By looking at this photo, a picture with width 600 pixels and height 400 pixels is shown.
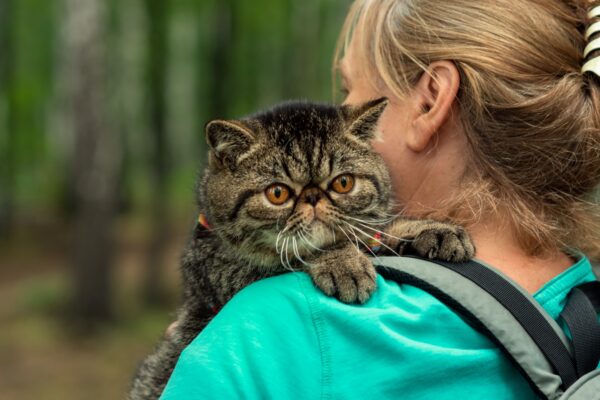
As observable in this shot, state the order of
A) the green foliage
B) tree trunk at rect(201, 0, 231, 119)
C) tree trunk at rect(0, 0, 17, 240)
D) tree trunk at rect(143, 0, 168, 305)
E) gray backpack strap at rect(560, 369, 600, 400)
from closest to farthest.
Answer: gray backpack strap at rect(560, 369, 600, 400), tree trunk at rect(143, 0, 168, 305), tree trunk at rect(201, 0, 231, 119), the green foliage, tree trunk at rect(0, 0, 17, 240)

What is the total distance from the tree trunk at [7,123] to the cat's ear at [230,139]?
52.3ft

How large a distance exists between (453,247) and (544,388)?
52cm

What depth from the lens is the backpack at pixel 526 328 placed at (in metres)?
1.80

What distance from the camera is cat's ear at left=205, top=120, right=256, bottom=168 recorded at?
247cm

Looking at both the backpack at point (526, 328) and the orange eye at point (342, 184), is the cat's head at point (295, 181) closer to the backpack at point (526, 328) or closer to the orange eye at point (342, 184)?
the orange eye at point (342, 184)

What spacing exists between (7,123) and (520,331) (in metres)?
20.6

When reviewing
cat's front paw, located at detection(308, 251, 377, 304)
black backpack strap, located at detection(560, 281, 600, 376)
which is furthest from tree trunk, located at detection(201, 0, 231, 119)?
black backpack strap, located at detection(560, 281, 600, 376)

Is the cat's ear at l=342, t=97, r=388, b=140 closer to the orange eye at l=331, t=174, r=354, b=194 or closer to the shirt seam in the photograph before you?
the orange eye at l=331, t=174, r=354, b=194

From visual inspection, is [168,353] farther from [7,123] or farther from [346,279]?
[7,123]

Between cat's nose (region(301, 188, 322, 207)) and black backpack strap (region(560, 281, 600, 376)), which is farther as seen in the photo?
cat's nose (region(301, 188, 322, 207))

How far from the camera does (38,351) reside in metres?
9.45

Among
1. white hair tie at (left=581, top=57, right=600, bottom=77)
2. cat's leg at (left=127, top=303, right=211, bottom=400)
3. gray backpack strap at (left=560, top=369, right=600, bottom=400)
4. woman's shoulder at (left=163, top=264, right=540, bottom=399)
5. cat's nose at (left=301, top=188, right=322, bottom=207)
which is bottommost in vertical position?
cat's leg at (left=127, top=303, right=211, bottom=400)

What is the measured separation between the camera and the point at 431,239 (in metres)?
2.26

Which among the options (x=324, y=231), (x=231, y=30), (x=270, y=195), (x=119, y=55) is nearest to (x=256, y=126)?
(x=270, y=195)
